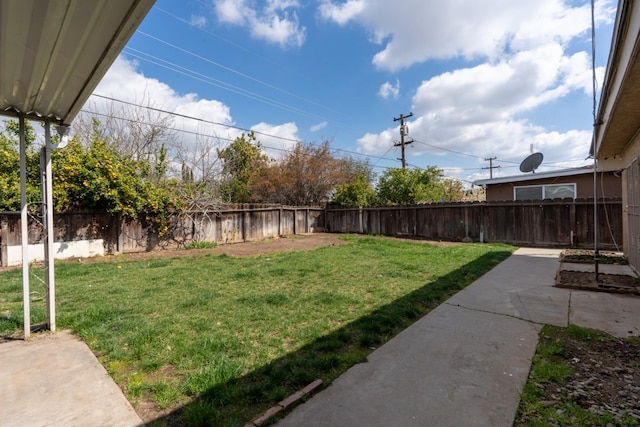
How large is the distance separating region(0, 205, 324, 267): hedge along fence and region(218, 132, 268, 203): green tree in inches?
263

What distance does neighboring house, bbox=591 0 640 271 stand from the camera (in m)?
2.57

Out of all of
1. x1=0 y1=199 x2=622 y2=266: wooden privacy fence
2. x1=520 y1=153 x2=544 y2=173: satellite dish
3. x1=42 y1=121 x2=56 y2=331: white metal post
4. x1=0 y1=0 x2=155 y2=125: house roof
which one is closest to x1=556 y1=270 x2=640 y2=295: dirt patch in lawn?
x1=0 y1=199 x2=622 y2=266: wooden privacy fence

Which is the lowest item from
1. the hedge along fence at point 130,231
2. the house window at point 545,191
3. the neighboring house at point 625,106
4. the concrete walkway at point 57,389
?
the concrete walkway at point 57,389

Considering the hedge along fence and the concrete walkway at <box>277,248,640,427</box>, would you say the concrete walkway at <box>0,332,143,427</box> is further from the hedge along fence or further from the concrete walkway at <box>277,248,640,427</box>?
the hedge along fence

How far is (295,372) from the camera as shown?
2.38 m

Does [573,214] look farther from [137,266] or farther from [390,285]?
[137,266]

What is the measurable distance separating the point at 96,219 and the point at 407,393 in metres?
9.73

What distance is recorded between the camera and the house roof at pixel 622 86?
250 centimetres

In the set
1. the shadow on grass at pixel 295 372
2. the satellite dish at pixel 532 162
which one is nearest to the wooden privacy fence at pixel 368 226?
the satellite dish at pixel 532 162

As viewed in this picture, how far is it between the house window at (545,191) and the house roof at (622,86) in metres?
5.83

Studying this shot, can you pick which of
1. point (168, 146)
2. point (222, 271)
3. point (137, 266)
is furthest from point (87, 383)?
point (168, 146)

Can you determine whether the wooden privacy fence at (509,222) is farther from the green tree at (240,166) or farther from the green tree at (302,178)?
the green tree at (240,166)

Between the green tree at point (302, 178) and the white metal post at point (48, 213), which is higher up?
the green tree at point (302, 178)

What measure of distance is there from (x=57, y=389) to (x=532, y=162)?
15030 mm
